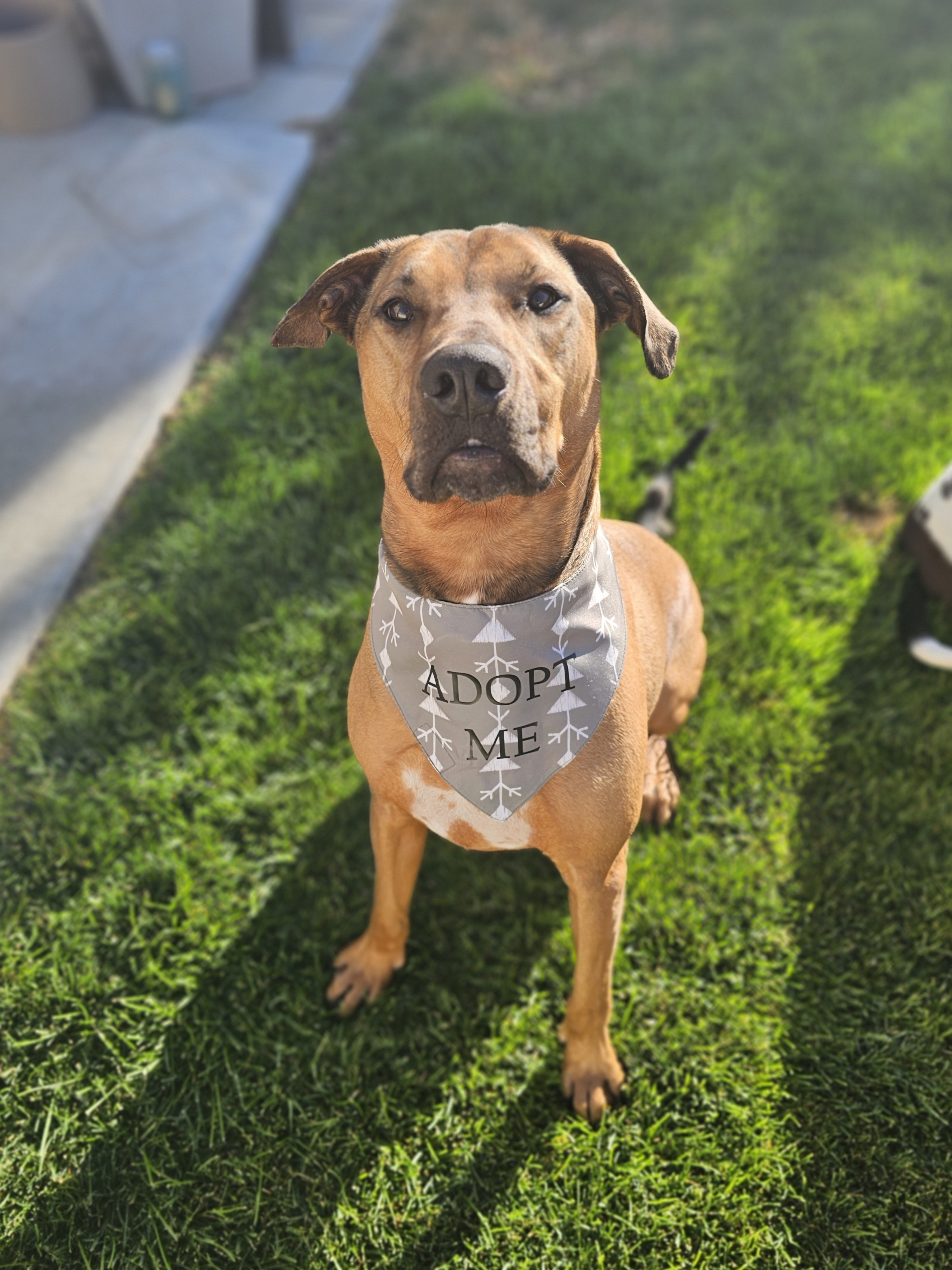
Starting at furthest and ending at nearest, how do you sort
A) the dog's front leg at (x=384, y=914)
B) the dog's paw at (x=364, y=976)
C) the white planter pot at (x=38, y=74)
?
the white planter pot at (x=38, y=74) < the dog's paw at (x=364, y=976) < the dog's front leg at (x=384, y=914)

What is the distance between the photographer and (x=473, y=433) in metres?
1.86

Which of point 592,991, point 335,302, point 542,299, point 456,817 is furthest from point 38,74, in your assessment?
point 592,991

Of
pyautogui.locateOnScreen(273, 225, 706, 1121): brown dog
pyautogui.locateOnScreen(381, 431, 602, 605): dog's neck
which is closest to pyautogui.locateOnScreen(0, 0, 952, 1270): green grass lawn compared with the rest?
pyautogui.locateOnScreen(273, 225, 706, 1121): brown dog

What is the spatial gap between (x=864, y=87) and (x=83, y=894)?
25.8 feet

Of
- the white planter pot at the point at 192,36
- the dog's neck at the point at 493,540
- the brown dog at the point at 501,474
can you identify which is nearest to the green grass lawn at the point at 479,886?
the brown dog at the point at 501,474

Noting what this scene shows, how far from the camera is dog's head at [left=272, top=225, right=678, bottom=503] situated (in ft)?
6.10

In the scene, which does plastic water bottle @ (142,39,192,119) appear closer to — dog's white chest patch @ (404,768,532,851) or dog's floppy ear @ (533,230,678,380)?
dog's floppy ear @ (533,230,678,380)

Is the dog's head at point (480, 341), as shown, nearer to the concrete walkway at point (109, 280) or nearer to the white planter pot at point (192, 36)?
the concrete walkway at point (109, 280)

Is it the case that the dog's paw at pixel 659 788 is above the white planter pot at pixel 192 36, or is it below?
below

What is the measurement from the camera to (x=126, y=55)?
20.4 feet

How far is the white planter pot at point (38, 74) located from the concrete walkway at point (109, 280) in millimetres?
128

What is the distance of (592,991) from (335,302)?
197cm

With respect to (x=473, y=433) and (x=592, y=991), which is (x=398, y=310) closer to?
(x=473, y=433)

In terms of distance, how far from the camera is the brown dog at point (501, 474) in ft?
6.23
